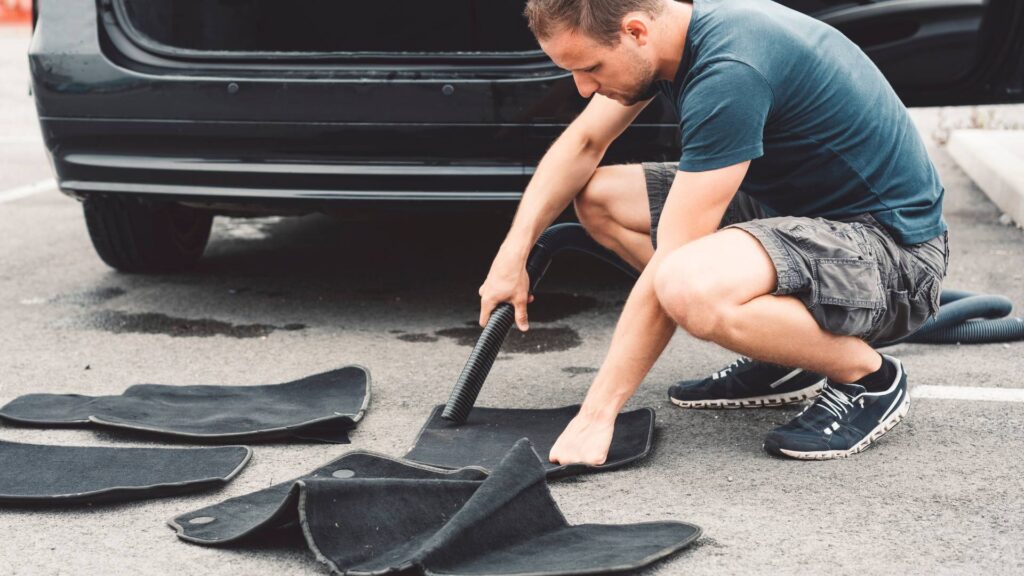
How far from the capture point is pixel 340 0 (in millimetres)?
4750

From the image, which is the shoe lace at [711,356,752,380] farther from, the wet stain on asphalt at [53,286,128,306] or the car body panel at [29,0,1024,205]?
the wet stain on asphalt at [53,286,128,306]

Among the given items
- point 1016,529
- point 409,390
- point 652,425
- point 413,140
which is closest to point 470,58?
point 413,140

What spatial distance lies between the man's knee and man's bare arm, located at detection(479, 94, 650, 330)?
1.51ft

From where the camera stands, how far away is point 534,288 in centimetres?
329

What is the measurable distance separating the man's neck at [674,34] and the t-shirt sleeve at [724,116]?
9cm

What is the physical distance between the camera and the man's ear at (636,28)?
8.04 ft

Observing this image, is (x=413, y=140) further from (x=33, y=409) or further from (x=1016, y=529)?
(x=1016, y=529)

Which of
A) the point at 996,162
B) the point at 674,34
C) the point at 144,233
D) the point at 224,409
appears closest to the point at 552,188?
the point at 674,34

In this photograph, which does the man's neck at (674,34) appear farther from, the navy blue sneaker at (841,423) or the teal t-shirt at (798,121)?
the navy blue sneaker at (841,423)

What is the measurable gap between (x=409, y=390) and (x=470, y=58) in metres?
0.95

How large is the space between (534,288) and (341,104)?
757mm

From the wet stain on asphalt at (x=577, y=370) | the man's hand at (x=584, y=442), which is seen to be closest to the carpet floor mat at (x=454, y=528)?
the man's hand at (x=584, y=442)

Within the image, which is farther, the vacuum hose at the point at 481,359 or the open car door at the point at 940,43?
the open car door at the point at 940,43

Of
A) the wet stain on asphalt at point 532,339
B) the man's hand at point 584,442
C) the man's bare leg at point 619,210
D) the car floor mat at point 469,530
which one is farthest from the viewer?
the wet stain on asphalt at point 532,339
